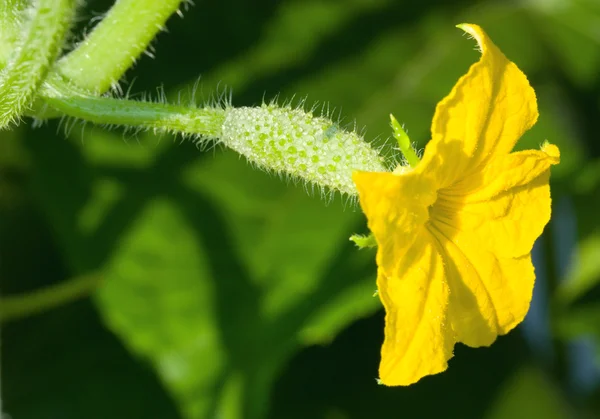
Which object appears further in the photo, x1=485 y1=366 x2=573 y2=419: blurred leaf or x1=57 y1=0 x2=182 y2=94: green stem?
x1=485 y1=366 x2=573 y2=419: blurred leaf

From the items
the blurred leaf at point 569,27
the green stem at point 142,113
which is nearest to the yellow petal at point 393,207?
the green stem at point 142,113

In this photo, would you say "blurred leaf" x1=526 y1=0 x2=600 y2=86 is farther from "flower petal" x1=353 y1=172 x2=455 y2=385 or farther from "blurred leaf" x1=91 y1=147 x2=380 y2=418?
"flower petal" x1=353 y1=172 x2=455 y2=385

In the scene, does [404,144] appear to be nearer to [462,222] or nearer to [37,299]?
[462,222]

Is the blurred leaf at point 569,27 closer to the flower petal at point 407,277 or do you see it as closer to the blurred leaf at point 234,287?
the blurred leaf at point 234,287

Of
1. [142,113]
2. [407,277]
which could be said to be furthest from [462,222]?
[142,113]

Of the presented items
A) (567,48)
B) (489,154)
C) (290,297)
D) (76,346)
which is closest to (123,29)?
(489,154)

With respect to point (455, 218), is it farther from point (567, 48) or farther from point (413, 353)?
point (567, 48)

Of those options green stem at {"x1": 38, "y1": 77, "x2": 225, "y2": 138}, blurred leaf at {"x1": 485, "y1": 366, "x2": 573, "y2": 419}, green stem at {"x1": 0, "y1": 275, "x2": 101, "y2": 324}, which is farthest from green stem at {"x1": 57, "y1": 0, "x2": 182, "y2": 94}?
blurred leaf at {"x1": 485, "y1": 366, "x2": 573, "y2": 419}
